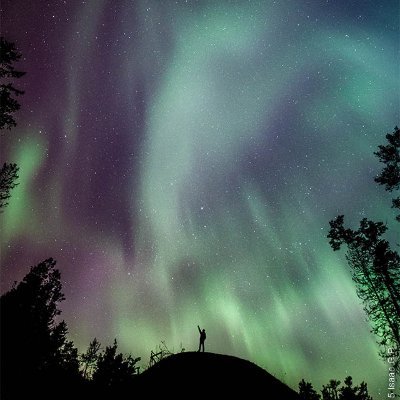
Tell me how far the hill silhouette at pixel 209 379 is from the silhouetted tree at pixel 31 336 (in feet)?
38.1

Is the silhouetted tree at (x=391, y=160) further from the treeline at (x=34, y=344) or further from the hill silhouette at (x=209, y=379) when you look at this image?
the treeline at (x=34, y=344)

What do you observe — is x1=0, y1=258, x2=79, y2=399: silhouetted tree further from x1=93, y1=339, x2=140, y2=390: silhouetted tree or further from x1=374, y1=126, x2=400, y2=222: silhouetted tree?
x1=374, y1=126, x2=400, y2=222: silhouetted tree

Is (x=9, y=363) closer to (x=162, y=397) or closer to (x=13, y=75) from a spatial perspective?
(x=162, y=397)

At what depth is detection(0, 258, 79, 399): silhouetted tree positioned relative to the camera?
20.6 m

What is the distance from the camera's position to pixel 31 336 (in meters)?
22.5

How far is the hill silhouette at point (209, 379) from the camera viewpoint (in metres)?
12.4

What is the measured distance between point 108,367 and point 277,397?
90.3 feet

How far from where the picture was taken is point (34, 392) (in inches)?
803

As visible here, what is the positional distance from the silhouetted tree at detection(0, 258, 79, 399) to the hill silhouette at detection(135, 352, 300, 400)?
1161 centimetres

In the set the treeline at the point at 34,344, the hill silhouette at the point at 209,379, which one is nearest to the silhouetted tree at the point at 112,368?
the treeline at the point at 34,344

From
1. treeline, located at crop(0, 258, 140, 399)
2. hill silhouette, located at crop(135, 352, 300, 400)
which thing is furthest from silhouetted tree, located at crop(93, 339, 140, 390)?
hill silhouette, located at crop(135, 352, 300, 400)

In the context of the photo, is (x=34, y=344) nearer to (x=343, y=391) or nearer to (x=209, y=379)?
(x=209, y=379)

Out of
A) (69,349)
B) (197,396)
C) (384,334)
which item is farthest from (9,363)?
(384,334)

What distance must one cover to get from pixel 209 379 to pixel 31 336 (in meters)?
16.5
